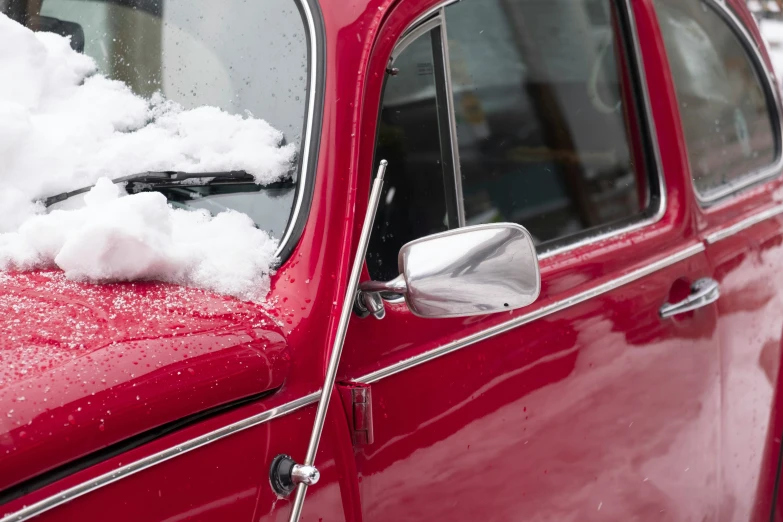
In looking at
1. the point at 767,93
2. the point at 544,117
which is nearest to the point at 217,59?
the point at 544,117

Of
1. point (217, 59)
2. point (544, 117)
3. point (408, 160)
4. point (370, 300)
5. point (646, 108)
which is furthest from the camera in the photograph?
point (646, 108)

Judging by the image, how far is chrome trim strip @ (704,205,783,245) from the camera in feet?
8.83

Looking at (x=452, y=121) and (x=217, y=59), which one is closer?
(x=217, y=59)

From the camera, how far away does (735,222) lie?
2809 mm

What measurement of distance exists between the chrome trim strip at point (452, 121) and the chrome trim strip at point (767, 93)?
0.99 meters

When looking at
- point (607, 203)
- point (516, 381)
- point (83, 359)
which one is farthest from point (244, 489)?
point (607, 203)

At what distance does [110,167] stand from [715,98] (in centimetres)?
205

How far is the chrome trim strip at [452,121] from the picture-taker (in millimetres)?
2031

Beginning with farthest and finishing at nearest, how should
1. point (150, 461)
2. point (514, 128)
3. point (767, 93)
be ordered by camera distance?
point (767, 93) → point (514, 128) → point (150, 461)

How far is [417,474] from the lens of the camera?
1750 millimetres

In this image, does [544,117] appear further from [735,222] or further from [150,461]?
[150,461]

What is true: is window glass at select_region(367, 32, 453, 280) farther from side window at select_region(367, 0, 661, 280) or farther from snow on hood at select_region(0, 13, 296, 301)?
snow on hood at select_region(0, 13, 296, 301)

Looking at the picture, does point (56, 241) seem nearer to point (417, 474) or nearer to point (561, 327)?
point (417, 474)

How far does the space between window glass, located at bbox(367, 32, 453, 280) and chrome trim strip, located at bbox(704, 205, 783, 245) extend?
1.02 metres
